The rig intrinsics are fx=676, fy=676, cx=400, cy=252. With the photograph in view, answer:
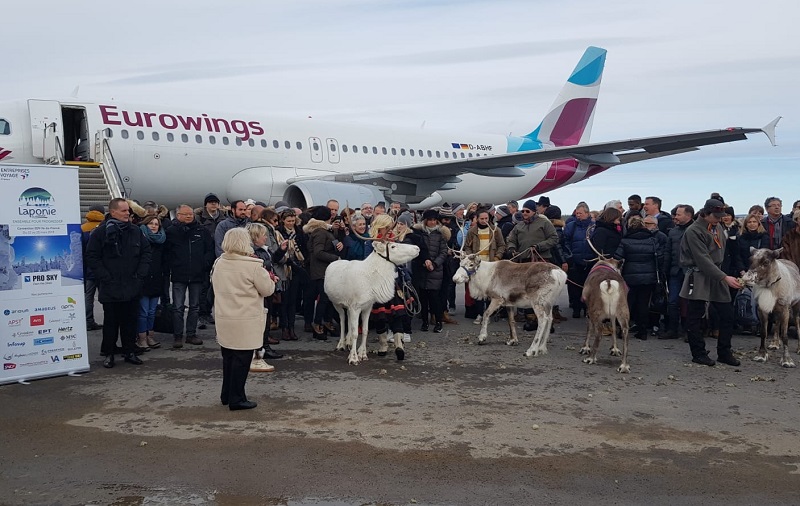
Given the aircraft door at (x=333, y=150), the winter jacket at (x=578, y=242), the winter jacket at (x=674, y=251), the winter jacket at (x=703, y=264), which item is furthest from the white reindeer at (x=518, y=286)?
the aircraft door at (x=333, y=150)

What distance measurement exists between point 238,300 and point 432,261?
480 cm

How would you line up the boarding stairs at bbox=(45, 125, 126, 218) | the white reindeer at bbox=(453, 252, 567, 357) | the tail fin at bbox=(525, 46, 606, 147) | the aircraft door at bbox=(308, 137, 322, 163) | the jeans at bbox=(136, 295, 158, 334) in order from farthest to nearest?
the tail fin at bbox=(525, 46, 606, 147) → the aircraft door at bbox=(308, 137, 322, 163) → the boarding stairs at bbox=(45, 125, 126, 218) → the jeans at bbox=(136, 295, 158, 334) → the white reindeer at bbox=(453, 252, 567, 357)

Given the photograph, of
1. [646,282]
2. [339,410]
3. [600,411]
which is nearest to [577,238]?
[646,282]

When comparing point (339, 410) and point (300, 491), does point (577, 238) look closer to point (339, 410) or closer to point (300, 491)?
point (339, 410)

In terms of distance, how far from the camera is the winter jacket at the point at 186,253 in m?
9.10

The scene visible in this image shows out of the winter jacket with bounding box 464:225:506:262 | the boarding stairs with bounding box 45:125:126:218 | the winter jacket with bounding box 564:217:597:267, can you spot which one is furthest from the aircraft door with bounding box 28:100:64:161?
the winter jacket with bounding box 564:217:597:267

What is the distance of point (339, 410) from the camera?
6324 millimetres

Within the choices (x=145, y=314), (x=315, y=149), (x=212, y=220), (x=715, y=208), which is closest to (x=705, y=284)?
(x=715, y=208)

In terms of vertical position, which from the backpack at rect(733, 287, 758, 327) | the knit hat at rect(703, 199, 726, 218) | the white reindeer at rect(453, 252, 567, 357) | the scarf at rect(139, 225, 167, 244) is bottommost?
the backpack at rect(733, 287, 758, 327)

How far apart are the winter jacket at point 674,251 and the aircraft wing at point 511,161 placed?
717cm

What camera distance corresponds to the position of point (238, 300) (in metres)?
6.25

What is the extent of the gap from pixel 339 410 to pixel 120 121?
12.6m

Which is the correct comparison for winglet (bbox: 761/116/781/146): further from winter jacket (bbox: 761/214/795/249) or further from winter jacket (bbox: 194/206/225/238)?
winter jacket (bbox: 194/206/225/238)

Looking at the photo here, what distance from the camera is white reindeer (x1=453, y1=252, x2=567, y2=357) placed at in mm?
8875
